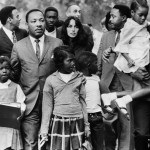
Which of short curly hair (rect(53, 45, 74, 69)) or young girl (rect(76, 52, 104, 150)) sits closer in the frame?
short curly hair (rect(53, 45, 74, 69))

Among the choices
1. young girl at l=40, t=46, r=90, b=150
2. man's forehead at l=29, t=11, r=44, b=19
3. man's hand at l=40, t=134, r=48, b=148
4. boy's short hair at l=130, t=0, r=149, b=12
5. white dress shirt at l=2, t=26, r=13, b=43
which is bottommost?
man's hand at l=40, t=134, r=48, b=148

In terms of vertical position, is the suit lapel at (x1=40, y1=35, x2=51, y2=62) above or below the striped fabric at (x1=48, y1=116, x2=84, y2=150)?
above

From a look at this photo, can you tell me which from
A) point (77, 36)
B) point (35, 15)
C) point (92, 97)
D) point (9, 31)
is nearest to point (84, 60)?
point (92, 97)

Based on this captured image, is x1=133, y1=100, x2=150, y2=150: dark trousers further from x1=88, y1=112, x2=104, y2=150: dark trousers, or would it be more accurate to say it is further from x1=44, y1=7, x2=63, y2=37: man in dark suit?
x1=44, y1=7, x2=63, y2=37: man in dark suit

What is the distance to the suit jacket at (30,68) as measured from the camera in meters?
5.56

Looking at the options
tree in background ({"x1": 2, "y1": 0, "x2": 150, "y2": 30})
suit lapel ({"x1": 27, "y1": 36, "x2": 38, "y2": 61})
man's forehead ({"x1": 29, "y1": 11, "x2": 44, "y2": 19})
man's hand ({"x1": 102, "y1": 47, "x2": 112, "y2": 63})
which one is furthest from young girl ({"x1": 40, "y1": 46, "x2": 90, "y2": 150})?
tree in background ({"x1": 2, "y1": 0, "x2": 150, "y2": 30})

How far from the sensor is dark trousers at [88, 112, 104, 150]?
5.61m

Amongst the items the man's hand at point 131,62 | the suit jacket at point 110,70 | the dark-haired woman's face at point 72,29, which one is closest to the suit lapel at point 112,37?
the suit jacket at point 110,70

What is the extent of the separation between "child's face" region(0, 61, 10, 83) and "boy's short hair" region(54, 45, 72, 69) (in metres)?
0.55

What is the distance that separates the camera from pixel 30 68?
555 cm

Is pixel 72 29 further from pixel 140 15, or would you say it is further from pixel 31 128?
pixel 31 128

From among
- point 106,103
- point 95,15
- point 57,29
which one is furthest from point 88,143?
point 95,15

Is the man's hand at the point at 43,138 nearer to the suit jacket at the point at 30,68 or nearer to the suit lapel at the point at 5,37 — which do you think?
the suit jacket at the point at 30,68

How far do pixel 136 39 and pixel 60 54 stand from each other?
86 centimetres
